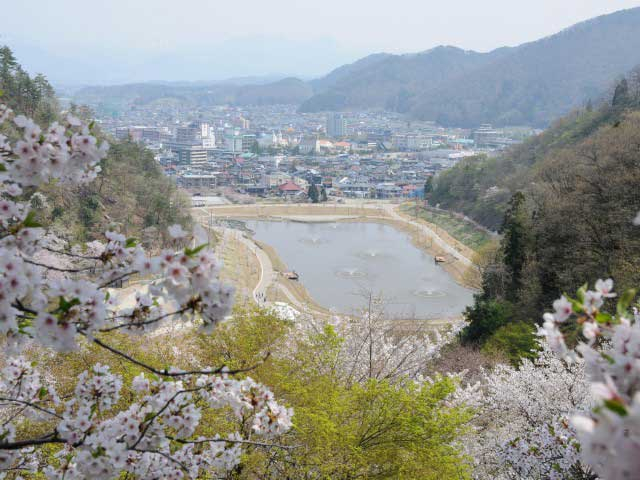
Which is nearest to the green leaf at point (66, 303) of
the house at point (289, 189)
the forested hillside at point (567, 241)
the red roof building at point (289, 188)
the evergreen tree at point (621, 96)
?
the forested hillside at point (567, 241)

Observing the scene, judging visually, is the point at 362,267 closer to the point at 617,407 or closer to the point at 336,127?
the point at 617,407

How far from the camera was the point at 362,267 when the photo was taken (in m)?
24.4

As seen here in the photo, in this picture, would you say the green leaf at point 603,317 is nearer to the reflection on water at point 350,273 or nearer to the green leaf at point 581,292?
the green leaf at point 581,292

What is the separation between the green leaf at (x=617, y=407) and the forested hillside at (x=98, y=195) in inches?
671

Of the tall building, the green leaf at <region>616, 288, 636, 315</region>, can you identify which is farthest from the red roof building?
the tall building

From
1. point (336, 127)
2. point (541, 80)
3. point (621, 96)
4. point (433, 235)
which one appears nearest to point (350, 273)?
point (433, 235)

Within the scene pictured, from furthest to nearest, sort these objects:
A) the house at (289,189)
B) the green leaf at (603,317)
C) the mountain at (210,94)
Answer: the mountain at (210,94) < the house at (289,189) < the green leaf at (603,317)

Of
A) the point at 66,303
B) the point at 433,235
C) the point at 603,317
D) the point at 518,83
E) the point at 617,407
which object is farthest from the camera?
the point at 518,83

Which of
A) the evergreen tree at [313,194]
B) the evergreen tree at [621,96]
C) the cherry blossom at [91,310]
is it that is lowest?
the evergreen tree at [313,194]

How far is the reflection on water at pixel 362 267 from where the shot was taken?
19156mm

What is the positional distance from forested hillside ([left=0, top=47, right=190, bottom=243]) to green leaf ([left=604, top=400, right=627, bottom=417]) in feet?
55.9

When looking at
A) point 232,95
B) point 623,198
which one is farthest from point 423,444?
point 232,95

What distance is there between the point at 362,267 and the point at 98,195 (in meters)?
11.3

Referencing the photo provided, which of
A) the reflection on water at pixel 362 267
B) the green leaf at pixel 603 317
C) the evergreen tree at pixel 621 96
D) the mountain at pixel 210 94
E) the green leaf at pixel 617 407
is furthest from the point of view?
the mountain at pixel 210 94
